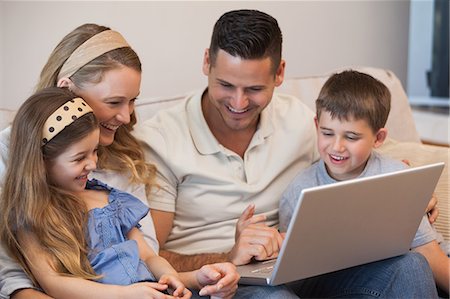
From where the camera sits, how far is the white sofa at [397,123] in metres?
1.99

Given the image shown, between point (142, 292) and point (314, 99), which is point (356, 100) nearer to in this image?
point (314, 99)

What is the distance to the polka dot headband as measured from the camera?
1.49m

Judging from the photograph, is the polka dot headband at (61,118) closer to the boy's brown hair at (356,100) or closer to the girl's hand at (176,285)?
the girl's hand at (176,285)

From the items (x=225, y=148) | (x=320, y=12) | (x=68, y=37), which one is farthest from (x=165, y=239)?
(x=320, y=12)

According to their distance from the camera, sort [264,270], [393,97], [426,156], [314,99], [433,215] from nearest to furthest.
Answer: [264,270] < [433,215] < [426,156] < [314,99] < [393,97]

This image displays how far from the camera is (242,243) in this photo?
5.53 feet

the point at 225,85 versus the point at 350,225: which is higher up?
the point at 225,85

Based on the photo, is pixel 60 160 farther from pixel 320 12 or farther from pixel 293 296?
pixel 320 12

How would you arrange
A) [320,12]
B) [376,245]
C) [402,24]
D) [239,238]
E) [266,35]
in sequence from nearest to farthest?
1. [376,245]
2. [239,238]
3. [266,35]
4. [320,12]
5. [402,24]

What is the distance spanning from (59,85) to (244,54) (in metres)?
0.43

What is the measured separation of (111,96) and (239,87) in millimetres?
329

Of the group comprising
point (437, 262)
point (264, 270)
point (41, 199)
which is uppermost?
point (41, 199)

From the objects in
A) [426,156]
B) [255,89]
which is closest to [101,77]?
[255,89]

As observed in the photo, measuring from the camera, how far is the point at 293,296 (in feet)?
5.08
